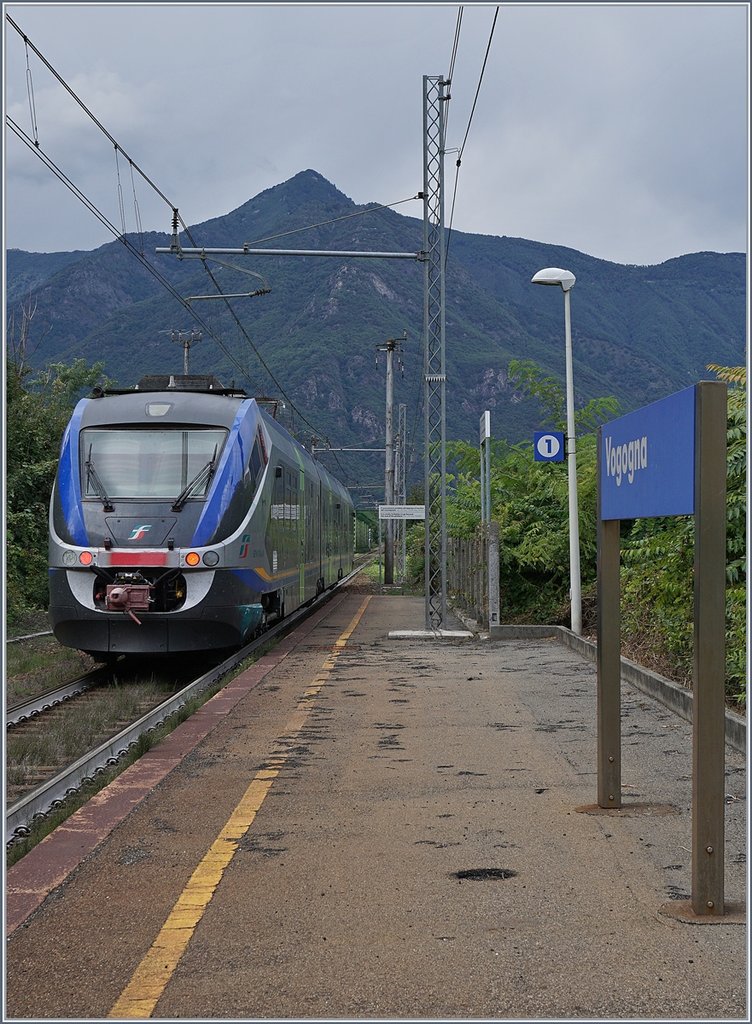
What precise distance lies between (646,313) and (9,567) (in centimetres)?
17975

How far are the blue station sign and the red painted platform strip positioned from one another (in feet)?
9.72

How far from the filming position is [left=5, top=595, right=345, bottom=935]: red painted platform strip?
4781 mm

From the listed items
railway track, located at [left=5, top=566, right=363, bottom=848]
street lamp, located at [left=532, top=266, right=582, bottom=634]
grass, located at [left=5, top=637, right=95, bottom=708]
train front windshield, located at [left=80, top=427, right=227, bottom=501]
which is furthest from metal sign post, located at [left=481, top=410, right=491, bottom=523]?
grass, located at [left=5, top=637, right=95, bottom=708]

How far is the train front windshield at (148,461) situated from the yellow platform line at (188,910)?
17.4 feet

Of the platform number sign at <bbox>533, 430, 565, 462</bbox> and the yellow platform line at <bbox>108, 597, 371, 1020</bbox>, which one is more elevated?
the platform number sign at <bbox>533, 430, 565, 462</bbox>

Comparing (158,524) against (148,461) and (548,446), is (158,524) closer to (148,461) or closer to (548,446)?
(148,461)

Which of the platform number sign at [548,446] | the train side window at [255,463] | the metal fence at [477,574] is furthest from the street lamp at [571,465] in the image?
the train side window at [255,463]

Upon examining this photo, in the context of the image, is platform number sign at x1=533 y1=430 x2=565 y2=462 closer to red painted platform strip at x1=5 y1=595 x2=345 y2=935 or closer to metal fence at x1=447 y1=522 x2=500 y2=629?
metal fence at x1=447 y1=522 x2=500 y2=629

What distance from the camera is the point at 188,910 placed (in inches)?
178

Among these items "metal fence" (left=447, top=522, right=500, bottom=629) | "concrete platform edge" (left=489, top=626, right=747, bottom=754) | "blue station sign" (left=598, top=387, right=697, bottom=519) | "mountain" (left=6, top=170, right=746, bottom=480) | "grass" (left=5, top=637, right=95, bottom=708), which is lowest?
"grass" (left=5, top=637, right=95, bottom=708)

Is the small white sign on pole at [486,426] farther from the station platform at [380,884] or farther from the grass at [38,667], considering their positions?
the station platform at [380,884]

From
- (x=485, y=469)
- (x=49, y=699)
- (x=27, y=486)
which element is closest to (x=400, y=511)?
(x=27, y=486)

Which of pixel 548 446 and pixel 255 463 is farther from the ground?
pixel 548 446

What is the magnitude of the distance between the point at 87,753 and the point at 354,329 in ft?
408
